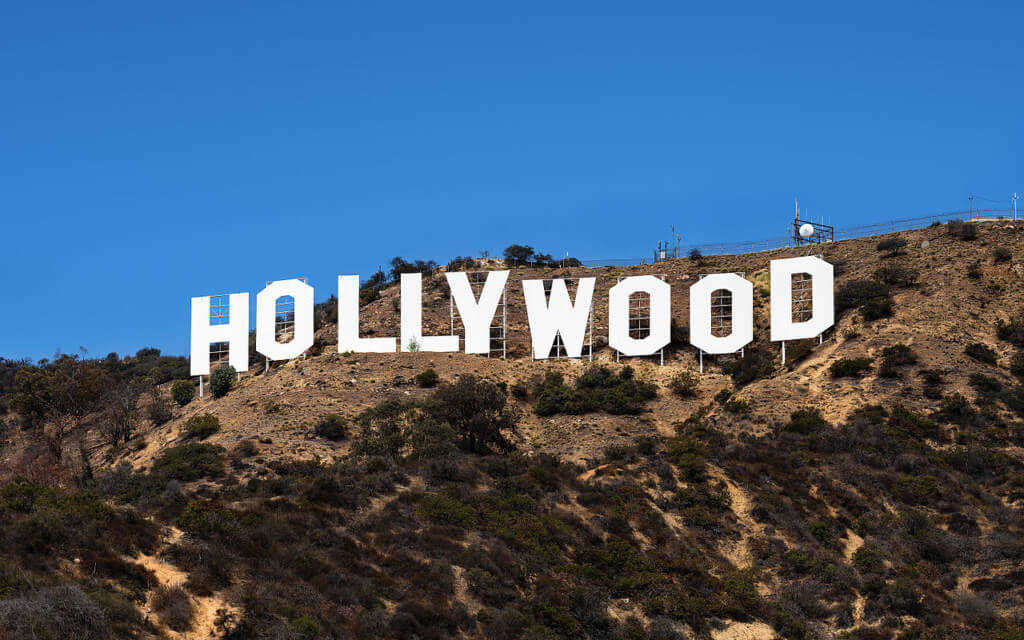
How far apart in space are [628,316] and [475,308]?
9.24m

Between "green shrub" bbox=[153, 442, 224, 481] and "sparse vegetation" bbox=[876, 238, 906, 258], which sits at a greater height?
"sparse vegetation" bbox=[876, 238, 906, 258]

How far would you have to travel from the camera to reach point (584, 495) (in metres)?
47.8

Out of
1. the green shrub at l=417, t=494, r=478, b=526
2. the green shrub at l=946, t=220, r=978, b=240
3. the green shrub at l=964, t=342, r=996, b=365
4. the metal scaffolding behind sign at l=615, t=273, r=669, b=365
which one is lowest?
the green shrub at l=417, t=494, r=478, b=526

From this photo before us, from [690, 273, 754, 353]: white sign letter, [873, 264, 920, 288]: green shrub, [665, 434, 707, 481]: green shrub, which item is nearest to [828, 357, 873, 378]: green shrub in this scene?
[690, 273, 754, 353]: white sign letter

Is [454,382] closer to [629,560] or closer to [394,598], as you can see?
[629,560]

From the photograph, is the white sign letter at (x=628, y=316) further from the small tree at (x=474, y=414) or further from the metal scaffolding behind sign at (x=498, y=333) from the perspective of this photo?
the small tree at (x=474, y=414)

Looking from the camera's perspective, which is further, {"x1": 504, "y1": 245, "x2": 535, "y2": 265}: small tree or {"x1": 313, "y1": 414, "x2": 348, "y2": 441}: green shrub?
{"x1": 504, "y1": 245, "x2": 535, "y2": 265}: small tree

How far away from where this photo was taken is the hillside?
3450cm

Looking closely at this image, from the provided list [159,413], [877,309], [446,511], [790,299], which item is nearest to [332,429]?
[446,511]

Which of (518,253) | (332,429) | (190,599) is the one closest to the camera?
(190,599)

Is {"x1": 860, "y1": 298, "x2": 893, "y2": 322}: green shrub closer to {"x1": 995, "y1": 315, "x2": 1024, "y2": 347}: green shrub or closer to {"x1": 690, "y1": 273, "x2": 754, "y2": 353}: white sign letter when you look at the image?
{"x1": 995, "y1": 315, "x2": 1024, "y2": 347}: green shrub

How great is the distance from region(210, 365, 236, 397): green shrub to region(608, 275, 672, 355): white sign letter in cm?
2319

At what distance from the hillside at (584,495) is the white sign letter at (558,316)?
4.91 feet

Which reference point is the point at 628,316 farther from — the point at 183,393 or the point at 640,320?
the point at 183,393
